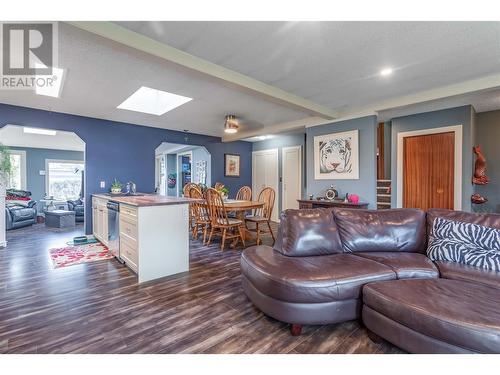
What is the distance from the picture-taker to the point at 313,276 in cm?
177

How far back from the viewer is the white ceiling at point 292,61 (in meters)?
1.99

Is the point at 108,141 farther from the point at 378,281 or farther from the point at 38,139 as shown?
the point at 378,281

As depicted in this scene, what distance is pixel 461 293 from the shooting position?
5.11 feet

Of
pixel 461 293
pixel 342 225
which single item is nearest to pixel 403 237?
pixel 342 225

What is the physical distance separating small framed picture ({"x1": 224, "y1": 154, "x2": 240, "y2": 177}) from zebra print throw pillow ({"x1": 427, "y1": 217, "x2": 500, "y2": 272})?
530 centimetres

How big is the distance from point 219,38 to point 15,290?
3.12m

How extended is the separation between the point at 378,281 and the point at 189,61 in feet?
8.24

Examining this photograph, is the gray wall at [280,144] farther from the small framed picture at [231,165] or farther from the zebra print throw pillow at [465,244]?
the zebra print throw pillow at [465,244]

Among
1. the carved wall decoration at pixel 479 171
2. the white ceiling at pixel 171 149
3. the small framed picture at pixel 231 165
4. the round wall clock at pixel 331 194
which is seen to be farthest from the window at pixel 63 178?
the carved wall decoration at pixel 479 171

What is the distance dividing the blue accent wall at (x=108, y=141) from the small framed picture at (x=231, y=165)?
107cm

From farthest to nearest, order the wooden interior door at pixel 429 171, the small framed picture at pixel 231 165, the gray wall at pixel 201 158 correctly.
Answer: the small framed picture at pixel 231 165
the gray wall at pixel 201 158
the wooden interior door at pixel 429 171

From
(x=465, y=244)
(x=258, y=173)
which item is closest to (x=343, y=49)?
(x=465, y=244)

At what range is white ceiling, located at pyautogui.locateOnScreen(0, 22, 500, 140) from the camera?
1985 mm
